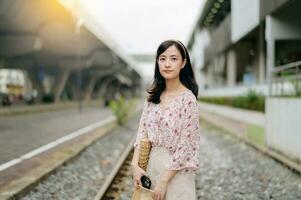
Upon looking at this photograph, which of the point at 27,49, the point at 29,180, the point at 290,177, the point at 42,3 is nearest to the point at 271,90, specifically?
the point at 290,177

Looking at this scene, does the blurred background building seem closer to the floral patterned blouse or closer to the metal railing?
the metal railing

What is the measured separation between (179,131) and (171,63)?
0.44m

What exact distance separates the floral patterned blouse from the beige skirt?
1.5 inches

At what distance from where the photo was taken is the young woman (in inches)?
115

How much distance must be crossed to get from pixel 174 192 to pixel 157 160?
0.22 m

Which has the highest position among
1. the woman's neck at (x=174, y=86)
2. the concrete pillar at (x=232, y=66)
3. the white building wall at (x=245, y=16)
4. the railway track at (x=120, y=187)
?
the white building wall at (x=245, y=16)

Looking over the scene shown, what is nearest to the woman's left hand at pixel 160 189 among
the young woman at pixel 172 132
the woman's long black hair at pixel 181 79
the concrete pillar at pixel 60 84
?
the young woman at pixel 172 132

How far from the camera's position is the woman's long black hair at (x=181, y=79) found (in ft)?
10.1

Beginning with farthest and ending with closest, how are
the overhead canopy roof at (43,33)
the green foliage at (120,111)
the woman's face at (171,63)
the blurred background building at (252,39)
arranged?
the overhead canopy roof at (43,33) → the green foliage at (120,111) → the blurred background building at (252,39) → the woman's face at (171,63)

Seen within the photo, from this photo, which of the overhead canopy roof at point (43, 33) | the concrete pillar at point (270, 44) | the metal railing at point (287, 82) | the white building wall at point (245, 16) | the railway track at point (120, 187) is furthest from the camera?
the overhead canopy roof at point (43, 33)

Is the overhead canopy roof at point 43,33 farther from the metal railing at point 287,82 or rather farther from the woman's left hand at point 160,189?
the woman's left hand at point 160,189

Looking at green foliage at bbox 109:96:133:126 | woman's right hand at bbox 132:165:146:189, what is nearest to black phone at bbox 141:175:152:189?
woman's right hand at bbox 132:165:146:189

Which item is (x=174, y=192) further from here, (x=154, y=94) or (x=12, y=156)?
(x=12, y=156)

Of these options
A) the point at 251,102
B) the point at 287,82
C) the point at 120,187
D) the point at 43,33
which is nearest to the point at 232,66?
the point at 251,102
